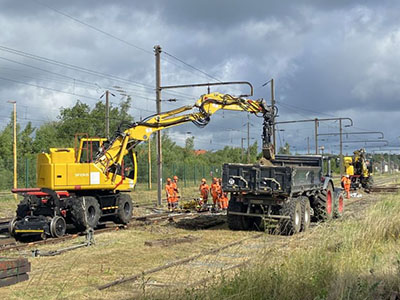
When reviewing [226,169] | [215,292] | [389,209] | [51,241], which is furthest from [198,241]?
[215,292]

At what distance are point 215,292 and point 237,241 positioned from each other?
7508 mm

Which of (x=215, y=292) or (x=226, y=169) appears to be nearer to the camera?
(x=215, y=292)

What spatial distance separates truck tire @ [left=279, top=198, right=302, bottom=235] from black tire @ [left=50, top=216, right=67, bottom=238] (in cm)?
→ 638

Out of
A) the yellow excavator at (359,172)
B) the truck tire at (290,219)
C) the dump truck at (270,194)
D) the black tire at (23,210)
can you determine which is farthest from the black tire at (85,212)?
the yellow excavator at (359,172)

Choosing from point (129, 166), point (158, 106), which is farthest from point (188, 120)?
point (158, 106)

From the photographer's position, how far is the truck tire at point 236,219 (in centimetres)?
1620

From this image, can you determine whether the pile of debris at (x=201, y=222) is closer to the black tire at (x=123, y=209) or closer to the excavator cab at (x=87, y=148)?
the black tire at (x=123, y=209)

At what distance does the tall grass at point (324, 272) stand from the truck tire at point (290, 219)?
4.45 meters

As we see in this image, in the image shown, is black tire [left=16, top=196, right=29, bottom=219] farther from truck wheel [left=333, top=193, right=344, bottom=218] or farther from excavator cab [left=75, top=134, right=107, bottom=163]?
truck wheel [left=333, top=193, right=344, bottom=218]

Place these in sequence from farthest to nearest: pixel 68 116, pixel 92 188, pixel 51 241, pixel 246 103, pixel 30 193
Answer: pixel 68 116 < pixel 246 103 < pixel 92 188 < pixel 30 193 < pixel 51 241

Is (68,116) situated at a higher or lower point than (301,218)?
higher

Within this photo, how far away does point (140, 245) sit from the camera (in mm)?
13555

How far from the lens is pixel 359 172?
39375mm

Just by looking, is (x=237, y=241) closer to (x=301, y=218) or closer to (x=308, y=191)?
(x=301, y=218)
